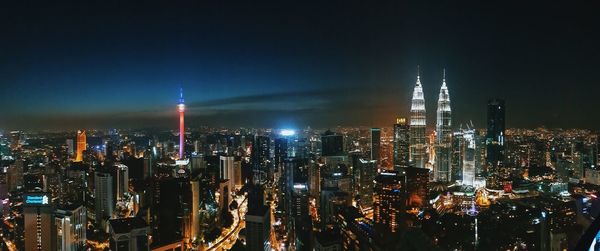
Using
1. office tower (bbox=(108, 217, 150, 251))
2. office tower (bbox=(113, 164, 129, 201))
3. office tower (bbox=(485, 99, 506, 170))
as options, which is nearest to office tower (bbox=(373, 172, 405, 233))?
office tower (bbox=(485, 99, 506, 170))

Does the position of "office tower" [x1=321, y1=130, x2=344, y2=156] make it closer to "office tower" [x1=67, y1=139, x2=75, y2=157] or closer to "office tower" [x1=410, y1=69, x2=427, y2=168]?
"office tower" [x1=410, y1=69, x2=427, y2=168]

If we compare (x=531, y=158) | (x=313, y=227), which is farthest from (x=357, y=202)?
(x=531, y=158)

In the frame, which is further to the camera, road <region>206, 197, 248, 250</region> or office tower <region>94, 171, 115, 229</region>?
office tower <region>94, 171, 115, 229</region>

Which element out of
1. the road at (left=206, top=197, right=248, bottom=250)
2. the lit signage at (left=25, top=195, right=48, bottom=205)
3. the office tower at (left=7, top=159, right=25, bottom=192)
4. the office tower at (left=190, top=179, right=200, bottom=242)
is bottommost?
the road at (left=206, top=197, right=248, bottom=250)

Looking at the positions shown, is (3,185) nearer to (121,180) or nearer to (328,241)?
(121,180)

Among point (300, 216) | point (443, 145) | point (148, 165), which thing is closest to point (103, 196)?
point (148, 165)
